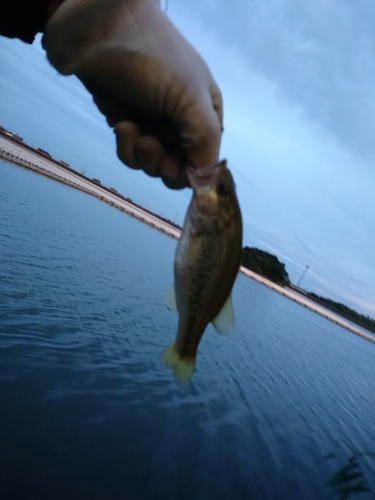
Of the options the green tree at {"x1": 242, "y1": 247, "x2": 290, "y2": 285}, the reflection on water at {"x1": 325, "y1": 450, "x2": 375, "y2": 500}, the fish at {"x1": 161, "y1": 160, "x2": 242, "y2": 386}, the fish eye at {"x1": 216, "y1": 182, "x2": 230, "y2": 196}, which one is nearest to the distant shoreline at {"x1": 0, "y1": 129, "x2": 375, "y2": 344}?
the green tree at {"x1": 242, "y1": 247, "x2": 290, "y2": 285}

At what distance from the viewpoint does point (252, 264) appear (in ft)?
318

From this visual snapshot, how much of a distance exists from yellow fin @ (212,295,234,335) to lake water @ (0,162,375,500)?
5408mm

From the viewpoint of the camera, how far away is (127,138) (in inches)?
121

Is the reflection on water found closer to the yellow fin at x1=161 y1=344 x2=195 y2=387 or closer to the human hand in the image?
the yellow fin at x1=161 y1=344 x2=195 y2=387

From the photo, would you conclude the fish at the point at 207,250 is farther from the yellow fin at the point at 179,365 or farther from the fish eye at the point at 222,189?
the yellow fin at the point at 179,365

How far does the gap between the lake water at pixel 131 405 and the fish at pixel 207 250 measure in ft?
18.0

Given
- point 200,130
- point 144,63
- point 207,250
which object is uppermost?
point 144,63

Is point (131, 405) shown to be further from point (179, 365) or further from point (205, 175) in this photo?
point (205, 175)

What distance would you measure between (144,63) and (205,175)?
922 mm

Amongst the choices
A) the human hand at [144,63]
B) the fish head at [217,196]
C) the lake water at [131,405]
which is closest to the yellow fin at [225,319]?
the fish head at [217,196]

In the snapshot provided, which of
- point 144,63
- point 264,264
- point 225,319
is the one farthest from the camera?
point 264,264

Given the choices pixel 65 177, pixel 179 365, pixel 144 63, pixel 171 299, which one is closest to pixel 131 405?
pixel 179 365

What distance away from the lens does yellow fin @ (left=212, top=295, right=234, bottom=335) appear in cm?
295

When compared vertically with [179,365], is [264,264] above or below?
above
